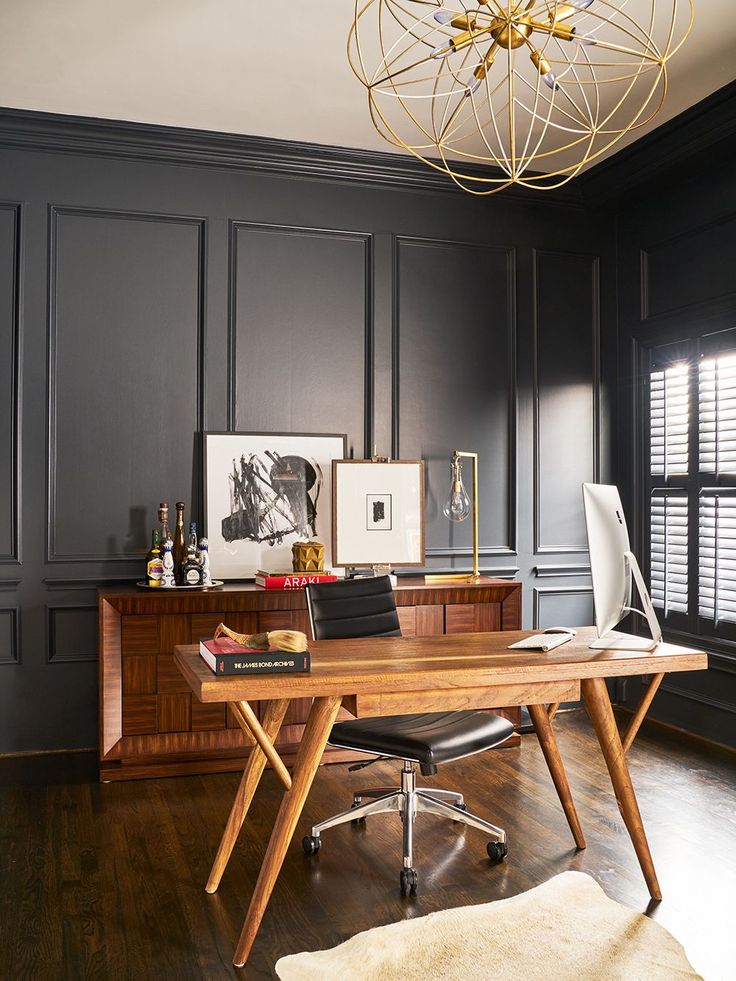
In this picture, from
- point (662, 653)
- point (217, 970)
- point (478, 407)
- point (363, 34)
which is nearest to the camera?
point (217, 970)

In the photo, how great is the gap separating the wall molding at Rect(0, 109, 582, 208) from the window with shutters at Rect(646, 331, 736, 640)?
1.49 meters

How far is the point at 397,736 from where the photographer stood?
2965 millimetres

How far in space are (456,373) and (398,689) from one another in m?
2.92

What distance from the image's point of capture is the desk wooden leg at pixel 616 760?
2.93 meters

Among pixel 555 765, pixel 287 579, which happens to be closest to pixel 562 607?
pixel 287 579

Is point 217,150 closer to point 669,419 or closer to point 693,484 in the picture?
point 669,419

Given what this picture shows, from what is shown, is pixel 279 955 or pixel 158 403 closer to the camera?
pixel 279 955

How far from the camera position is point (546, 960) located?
2.45m

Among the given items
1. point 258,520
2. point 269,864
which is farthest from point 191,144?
point 269,864

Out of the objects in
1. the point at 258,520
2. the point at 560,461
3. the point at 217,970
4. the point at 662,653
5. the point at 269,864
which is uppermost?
the point at 560,461

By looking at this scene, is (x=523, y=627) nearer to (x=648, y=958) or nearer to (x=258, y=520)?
(x=258, y=520)

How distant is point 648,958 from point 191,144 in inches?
164

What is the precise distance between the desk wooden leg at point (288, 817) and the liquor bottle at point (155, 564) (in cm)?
185

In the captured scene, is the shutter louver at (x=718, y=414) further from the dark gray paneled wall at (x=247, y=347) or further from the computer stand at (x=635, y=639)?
the computer stand at (x=635, y=639)
